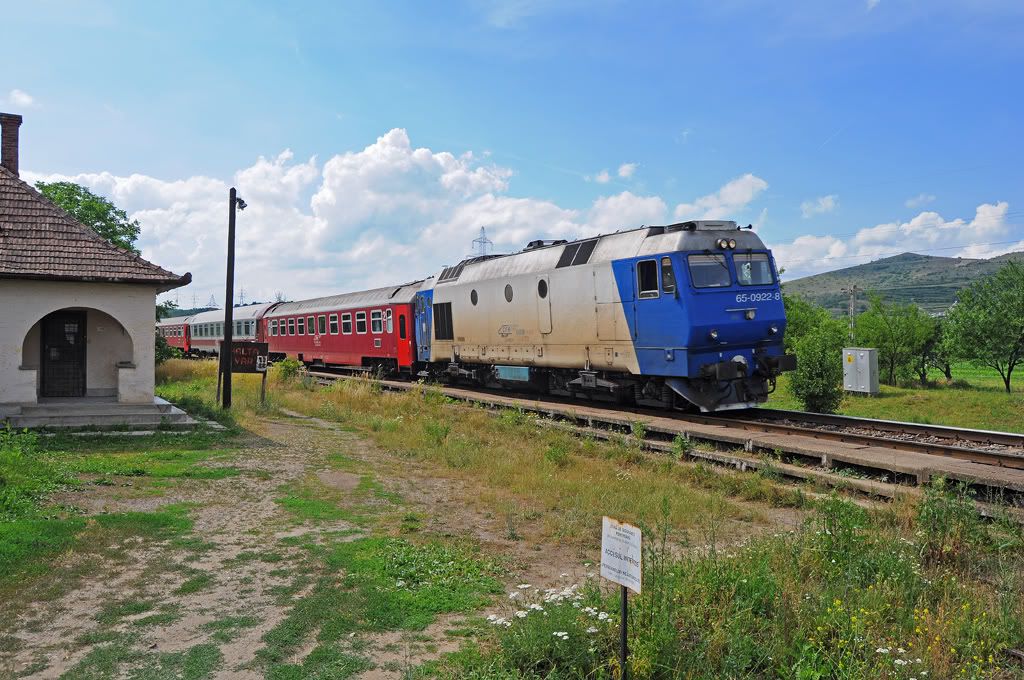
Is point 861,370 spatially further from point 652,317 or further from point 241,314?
point 241,314

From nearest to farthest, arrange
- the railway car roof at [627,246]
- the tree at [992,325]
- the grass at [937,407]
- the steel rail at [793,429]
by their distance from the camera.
→ the steel rail at [793,429] < the railway car roof at [627,246] < the grass at [937,407] < the tree at [992,325]

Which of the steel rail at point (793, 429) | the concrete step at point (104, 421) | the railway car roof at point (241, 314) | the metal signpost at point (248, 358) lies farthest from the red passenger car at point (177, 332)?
the steel rail at point (793, 429)

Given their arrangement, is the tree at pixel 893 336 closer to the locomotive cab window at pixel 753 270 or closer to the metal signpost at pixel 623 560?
the locomotive cab window at pixel 753 270

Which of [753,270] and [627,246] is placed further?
[627,246]

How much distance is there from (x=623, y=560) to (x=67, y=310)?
16201 millimetres

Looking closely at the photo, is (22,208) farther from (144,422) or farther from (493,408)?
(493,408)

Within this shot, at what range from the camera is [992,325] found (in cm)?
4119

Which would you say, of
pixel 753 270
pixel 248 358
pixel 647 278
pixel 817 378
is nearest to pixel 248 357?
pixel 248 358

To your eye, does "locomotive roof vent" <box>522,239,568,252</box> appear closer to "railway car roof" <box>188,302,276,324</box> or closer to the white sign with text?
the white sign with text

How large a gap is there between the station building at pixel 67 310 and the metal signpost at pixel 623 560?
537 inches

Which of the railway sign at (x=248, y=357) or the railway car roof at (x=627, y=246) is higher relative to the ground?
the railway car roof at (x=627, y=246)

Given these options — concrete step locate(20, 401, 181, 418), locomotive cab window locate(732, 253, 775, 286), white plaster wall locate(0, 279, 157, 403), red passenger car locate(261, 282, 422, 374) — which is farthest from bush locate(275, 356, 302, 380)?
locomotive cab window locate(732, 253, 775, 286)

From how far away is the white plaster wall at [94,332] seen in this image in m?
14.5

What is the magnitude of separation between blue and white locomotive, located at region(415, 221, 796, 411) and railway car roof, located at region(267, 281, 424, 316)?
8002 mm
